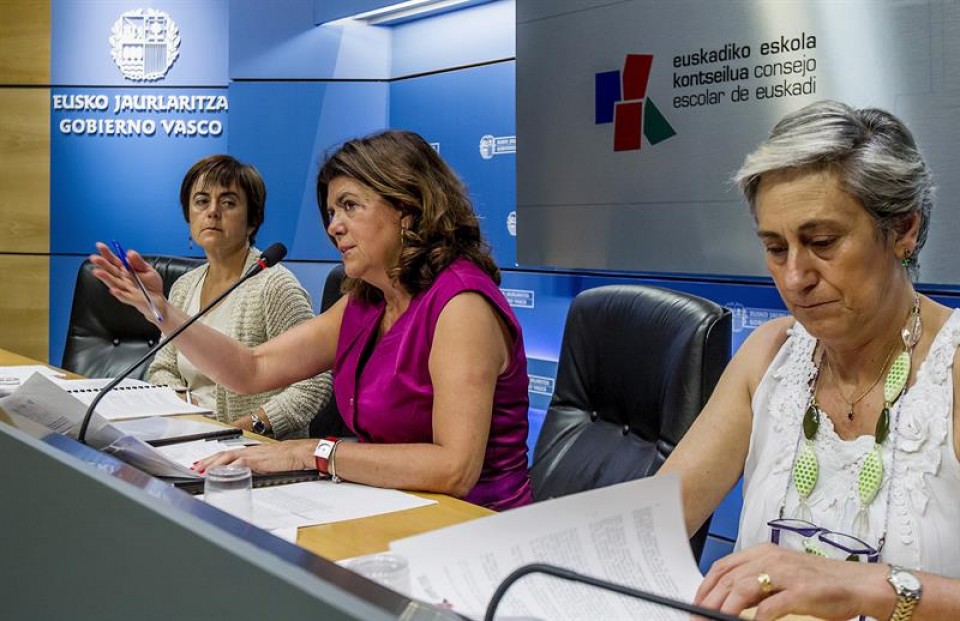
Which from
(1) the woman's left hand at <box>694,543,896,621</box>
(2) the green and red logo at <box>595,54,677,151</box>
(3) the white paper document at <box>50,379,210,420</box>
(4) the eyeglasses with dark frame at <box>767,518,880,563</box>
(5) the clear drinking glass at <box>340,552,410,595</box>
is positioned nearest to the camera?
(5) the clear drinking glass at <box>340,552,410,595</box>

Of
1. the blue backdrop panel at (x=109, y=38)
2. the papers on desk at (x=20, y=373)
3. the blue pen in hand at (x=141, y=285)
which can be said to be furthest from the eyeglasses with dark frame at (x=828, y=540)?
the blue backdrop panel at (x=109, y=38)

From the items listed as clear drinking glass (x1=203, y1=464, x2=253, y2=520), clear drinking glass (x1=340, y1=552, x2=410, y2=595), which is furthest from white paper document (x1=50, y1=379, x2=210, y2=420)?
clear drinking glass (x1=340, y1=552, x2=410, y2=595)

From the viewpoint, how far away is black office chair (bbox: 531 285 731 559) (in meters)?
1.77

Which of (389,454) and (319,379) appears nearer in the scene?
(389,454)

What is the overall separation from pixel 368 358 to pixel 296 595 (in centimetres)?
165

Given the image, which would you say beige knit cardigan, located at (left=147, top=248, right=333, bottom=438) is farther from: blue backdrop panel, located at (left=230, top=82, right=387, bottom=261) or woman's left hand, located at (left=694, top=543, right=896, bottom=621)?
blue backdrop panel, located at (left=230, top=82, right=387, bottom=261)

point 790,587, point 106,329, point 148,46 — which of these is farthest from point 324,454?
point 148,46

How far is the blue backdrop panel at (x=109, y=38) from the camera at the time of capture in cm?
537

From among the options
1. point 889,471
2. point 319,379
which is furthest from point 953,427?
point 319,379

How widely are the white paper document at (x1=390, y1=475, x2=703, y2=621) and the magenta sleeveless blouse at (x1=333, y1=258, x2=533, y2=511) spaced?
36.3 inches

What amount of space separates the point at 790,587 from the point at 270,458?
1.03m

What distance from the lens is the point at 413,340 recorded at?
2012mm

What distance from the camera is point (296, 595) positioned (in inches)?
19.5

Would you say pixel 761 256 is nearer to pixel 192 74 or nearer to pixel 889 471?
pixel 889 471
